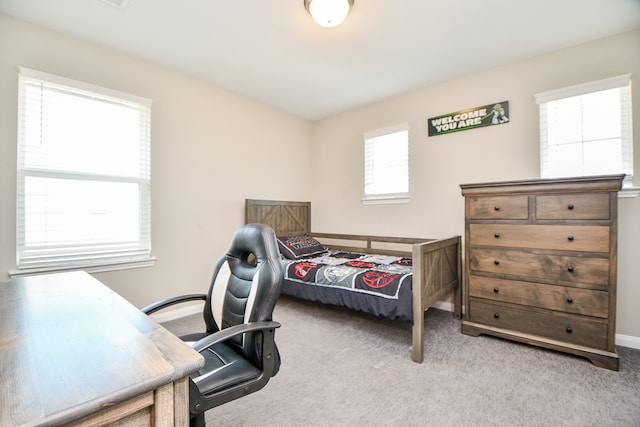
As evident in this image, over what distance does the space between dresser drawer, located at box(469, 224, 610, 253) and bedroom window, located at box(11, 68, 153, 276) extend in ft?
10.5

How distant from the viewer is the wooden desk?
553mm

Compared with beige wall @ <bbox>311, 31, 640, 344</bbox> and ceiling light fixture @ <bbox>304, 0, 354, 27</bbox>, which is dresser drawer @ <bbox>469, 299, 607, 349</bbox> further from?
ceiling light fixture @ <bbox>304, 0, 354, 27</bbox>

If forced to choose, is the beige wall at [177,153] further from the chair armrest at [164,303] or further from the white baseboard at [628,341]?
the white baseboard at [628,341]

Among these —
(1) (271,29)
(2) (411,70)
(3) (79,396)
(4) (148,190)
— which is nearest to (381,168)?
(2) (411,70)

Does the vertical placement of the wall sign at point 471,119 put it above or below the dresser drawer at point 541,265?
above

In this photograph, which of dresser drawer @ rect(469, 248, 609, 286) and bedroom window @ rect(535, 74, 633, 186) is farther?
bedroom window @ rect(535, 74, 633, 186)

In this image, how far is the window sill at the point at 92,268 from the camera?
7.16 ft

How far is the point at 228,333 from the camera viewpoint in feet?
3.65

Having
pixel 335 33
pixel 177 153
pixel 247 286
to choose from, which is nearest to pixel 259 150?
pixel 177 153

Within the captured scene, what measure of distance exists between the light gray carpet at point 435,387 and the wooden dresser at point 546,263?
0.19 m

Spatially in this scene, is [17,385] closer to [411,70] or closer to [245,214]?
[245,214]

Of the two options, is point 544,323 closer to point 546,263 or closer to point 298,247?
point 546,263

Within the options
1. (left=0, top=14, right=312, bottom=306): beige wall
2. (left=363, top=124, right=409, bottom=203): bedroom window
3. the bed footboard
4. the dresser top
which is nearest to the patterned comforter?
the bed footboard

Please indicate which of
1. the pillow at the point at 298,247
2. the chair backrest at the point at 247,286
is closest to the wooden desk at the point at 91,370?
the chair backrest at the point at 247,286
